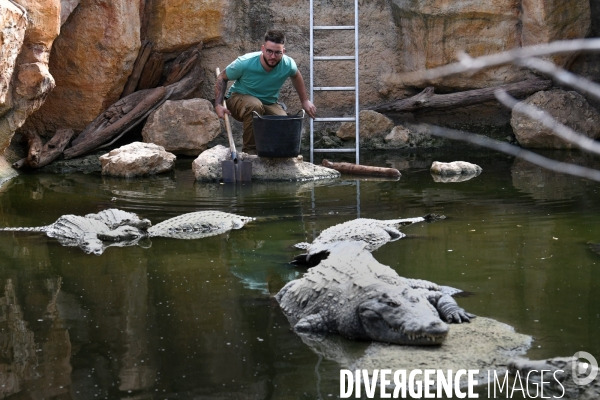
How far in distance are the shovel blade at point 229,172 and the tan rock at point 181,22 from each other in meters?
3.19

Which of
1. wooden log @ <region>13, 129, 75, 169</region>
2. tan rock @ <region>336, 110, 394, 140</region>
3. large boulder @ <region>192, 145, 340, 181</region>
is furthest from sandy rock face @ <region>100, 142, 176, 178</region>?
tan rock @ <region>336, 110, 394, 140</region>

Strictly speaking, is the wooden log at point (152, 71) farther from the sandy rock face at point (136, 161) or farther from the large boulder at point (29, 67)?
the large boulder at point (29, 67)

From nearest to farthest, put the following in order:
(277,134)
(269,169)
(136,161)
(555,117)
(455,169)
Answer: (277,134) → (269,169) → (455,169) → (136,161) → (555,117)

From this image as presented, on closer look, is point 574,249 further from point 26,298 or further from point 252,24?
point 252,24

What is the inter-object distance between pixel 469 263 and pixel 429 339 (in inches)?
66.3

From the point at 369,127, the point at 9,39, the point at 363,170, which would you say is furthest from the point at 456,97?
the point at 9,39

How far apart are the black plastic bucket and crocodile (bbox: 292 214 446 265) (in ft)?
8.86

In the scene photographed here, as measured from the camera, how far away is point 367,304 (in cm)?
405

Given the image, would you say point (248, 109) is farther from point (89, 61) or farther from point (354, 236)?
point (354, 236)

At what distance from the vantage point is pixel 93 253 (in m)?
6.00

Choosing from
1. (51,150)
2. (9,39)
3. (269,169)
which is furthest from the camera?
(51,150)

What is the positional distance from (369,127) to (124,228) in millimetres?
5949

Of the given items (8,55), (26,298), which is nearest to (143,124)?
(8,55)

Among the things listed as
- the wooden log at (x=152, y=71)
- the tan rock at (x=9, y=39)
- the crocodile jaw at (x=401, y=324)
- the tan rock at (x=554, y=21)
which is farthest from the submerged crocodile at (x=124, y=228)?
the tan rock at (x=554, y=21)
